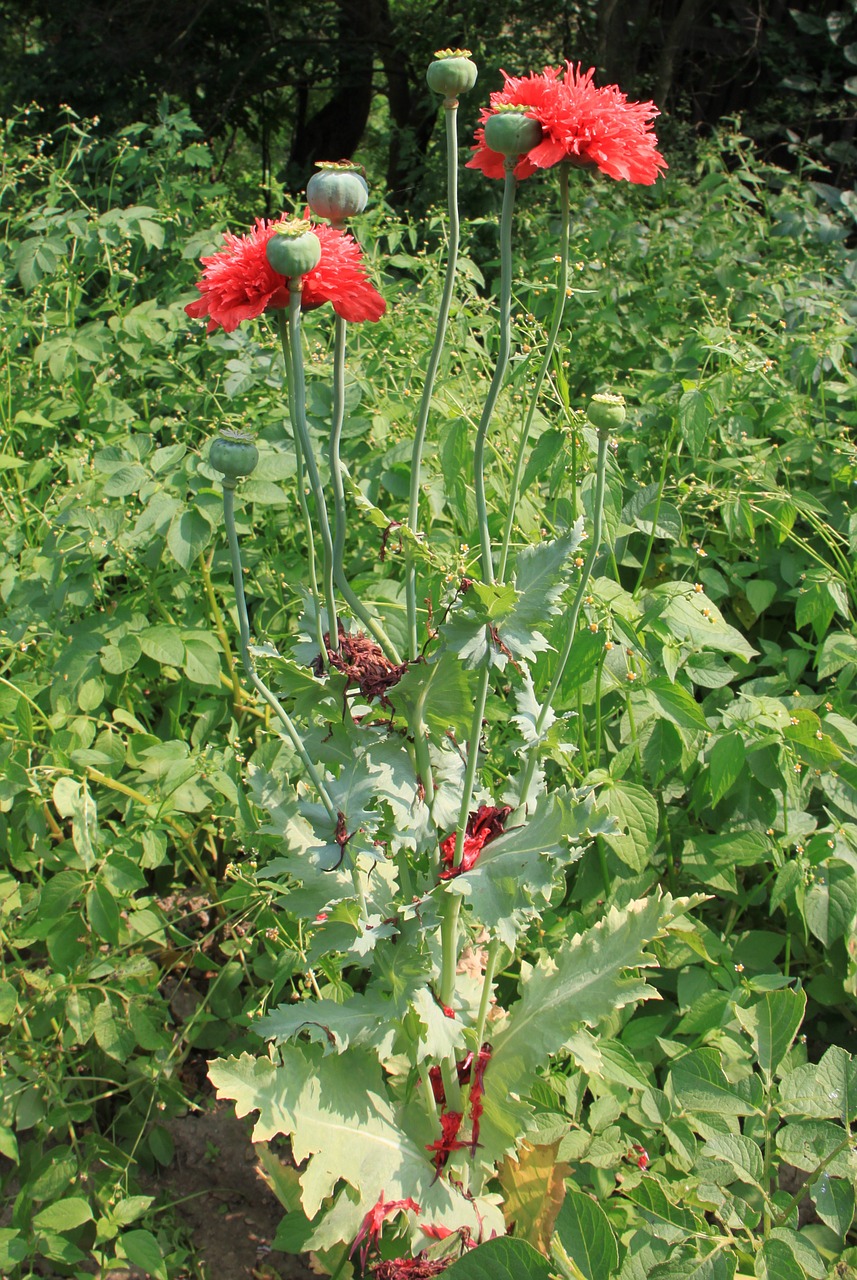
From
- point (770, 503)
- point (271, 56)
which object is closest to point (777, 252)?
point (770, 503)

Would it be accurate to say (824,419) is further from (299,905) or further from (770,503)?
(299,905)

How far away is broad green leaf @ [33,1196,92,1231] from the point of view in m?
1.41

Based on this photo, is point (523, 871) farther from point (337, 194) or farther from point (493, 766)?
point (337, 194)

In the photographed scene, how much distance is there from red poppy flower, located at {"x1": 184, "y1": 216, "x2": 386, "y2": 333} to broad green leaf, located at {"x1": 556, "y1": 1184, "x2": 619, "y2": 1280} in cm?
94

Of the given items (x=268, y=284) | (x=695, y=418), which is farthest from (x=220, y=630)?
(x=268, y=284)

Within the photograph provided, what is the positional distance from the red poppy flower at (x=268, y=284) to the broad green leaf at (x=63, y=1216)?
1.21m

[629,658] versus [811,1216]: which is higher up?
[629,658]

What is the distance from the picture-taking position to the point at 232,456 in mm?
1057

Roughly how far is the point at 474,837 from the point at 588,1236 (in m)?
0.44

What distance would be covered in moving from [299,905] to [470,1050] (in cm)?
32

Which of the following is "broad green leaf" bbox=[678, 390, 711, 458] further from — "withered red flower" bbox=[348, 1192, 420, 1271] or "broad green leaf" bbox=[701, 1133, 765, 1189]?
"withered red flower" bbox=[348, 1192, 420, 1271]

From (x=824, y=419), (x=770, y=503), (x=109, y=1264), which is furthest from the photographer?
(x=824, y=419)

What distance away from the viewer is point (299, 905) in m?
1.26

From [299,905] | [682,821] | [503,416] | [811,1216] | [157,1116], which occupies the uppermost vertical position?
[503,416]
